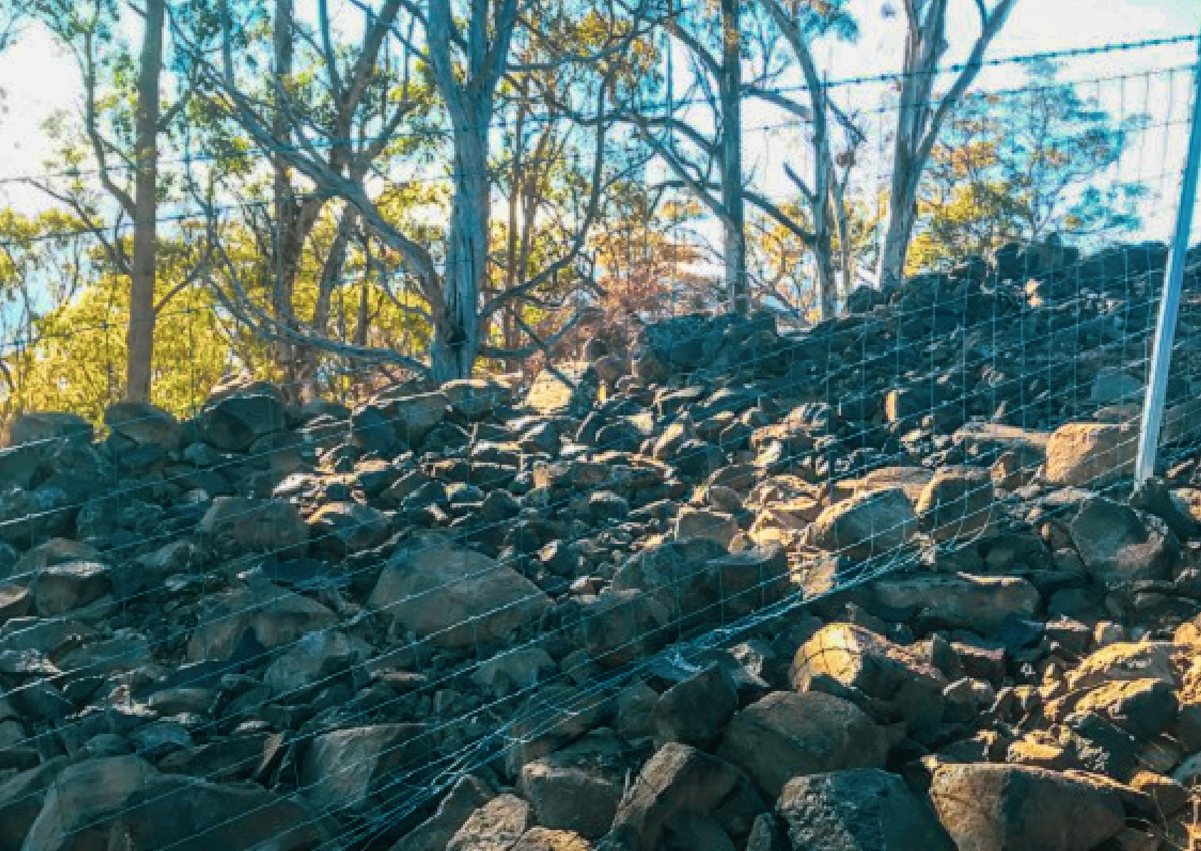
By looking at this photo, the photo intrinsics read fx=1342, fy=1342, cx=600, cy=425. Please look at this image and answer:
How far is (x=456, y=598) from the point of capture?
15.1 ft

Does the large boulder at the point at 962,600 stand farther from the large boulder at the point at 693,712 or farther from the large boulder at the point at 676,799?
the large boulder at the point at 676,799

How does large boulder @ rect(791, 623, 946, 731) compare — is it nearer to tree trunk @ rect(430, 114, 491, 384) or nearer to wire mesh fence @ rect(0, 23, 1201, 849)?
wire mesh fence @ rect(0, 23, 1201, 849)

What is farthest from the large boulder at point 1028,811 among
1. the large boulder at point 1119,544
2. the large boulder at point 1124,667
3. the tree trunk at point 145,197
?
the tree trunk at point 145,197

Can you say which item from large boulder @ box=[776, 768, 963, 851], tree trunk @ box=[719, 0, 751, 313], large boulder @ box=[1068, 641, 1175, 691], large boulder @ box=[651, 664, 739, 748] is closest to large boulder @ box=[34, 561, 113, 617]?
large boulder @ box=[651, 664, 739, 748]

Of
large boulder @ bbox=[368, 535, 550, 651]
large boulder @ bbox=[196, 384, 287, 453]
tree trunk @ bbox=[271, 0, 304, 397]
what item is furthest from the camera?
tree trunk @ bbox=[271, 0, 304, 397]

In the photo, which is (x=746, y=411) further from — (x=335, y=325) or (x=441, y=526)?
(x=335, y=325)

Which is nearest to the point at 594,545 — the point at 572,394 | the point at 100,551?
the point at 100,551

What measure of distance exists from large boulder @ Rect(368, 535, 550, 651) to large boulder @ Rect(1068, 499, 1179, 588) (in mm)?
1829

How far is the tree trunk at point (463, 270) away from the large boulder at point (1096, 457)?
6115 millimetres

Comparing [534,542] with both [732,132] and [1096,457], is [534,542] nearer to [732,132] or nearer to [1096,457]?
[1096,457]

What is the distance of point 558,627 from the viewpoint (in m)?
4.45

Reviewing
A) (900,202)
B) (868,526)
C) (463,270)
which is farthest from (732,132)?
(868,526)

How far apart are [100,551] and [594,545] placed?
2.06 m

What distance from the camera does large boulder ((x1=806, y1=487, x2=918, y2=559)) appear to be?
465cm
